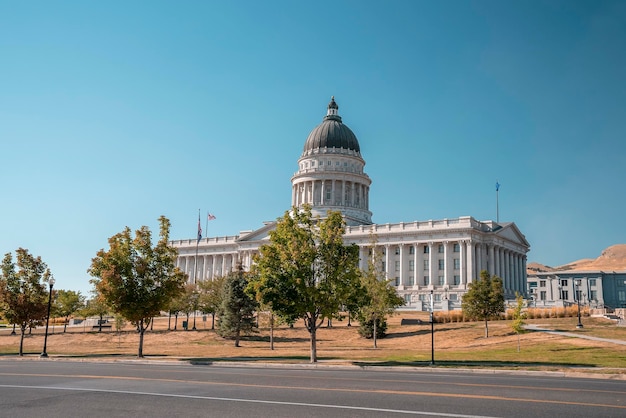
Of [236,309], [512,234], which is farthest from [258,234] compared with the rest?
[236,309]

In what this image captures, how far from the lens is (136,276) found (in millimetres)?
39844

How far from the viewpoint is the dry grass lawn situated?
1225 inches

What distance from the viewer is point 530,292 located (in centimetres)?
12475

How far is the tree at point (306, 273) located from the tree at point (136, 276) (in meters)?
8.47

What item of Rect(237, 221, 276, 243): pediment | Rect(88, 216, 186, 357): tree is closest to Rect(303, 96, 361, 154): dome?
Rect(237, 221, 276, 243): pediment

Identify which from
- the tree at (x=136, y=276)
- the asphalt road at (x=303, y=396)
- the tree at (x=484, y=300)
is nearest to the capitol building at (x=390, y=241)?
the tree at (x=484, y=300)

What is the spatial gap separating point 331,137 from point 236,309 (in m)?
78.3

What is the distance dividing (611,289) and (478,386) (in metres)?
109

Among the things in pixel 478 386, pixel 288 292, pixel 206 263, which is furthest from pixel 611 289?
pixel 478 386

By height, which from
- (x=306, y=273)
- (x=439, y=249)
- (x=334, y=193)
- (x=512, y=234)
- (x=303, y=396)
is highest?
(x=334, y=193)

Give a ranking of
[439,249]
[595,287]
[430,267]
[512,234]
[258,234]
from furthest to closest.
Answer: [258,234] → [595,287] → [512,234] → [439,249] → [430,267]

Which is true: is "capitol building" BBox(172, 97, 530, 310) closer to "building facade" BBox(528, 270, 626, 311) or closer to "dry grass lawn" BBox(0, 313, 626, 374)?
"building facade" BBox(528, 270, 626, 311)

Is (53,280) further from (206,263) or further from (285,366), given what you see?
(206,263)

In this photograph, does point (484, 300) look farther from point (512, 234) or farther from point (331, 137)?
point (331, 137)
